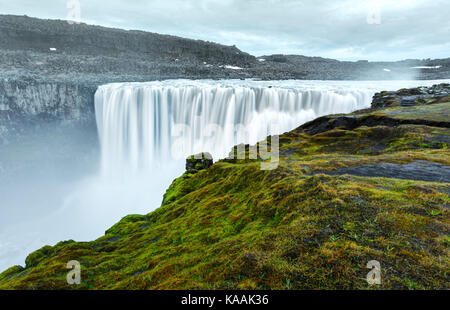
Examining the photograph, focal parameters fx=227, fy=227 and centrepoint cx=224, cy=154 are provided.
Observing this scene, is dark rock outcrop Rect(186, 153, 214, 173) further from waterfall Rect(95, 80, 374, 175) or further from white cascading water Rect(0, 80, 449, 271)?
waterfall Rect(95, 80, 374, 175)

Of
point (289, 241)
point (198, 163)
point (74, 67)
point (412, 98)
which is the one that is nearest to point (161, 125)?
point (198, 163)

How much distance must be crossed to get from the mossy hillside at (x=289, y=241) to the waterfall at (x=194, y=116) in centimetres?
2806

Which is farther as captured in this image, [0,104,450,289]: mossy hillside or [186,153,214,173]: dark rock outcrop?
[186,153,214,173]: dark rock outcrop

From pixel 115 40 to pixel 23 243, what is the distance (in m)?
104

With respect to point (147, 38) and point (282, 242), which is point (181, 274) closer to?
point (282, 242)

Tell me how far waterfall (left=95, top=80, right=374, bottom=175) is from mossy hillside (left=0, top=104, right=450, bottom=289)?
28.1 m

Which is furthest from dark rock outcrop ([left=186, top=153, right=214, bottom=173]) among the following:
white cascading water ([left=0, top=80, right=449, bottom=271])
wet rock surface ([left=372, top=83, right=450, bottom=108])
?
wet rock surface ([left=372, top=83, right=450, bottom=108])

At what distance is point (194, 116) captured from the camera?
3969 centimetres

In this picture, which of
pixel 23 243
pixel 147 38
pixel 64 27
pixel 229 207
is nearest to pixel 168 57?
pixel 147 38

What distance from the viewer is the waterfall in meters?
38.1

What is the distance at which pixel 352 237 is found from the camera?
193 inches

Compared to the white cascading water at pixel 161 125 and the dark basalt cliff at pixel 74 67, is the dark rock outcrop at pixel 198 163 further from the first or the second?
the dark basalt cliff at pixel 74 67
